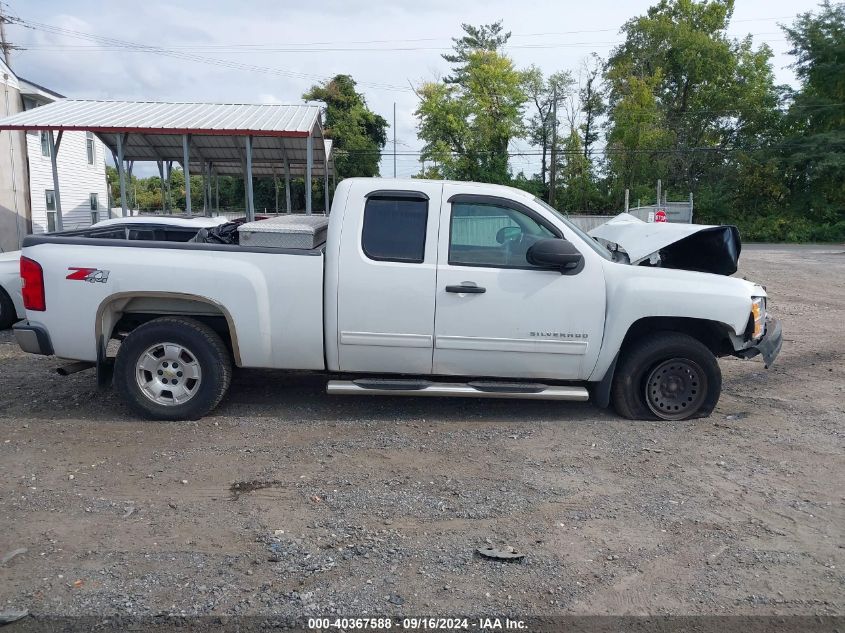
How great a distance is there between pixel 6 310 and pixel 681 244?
8449 millimetres

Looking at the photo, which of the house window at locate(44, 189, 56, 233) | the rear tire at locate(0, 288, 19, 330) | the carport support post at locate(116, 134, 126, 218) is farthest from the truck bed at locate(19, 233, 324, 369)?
the house window at locate(44, 189, 56, 233)

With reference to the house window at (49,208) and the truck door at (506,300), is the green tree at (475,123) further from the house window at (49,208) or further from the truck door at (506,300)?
the truck door at (506,300)

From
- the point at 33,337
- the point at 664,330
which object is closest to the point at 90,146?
the point at 33,337

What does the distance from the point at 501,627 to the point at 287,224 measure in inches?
153

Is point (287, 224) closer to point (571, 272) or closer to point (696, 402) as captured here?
point (571, 272)

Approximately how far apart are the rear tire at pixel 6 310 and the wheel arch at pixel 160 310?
4415mm

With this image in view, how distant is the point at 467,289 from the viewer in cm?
558

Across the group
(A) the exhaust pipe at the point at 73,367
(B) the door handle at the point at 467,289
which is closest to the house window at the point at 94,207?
(A) the exhaust pipe at the point at 73,367

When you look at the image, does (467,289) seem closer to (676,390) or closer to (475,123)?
(676,390)

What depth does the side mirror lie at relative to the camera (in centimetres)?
555

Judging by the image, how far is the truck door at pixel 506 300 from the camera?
5.63m

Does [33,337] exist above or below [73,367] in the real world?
above

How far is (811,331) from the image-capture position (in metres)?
10.2

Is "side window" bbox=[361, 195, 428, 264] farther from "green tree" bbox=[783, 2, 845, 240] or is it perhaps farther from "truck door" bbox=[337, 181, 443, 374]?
"green tree" bbox=[783, 2, 845, 240]
